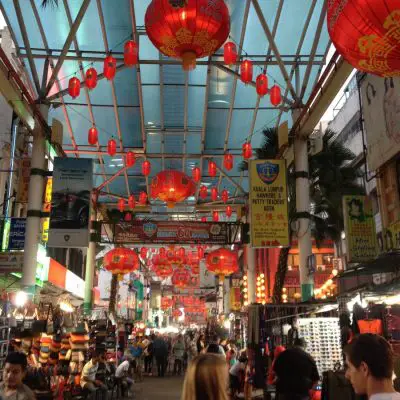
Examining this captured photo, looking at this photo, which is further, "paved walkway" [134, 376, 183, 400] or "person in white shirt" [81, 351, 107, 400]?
"paved walkway" [134, 376, 183, 400]

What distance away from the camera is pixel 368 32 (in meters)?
4.50

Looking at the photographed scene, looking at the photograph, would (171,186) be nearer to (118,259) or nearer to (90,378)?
(90,378)

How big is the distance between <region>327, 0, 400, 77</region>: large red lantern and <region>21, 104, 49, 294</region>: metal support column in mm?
10301

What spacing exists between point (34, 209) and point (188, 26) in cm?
807

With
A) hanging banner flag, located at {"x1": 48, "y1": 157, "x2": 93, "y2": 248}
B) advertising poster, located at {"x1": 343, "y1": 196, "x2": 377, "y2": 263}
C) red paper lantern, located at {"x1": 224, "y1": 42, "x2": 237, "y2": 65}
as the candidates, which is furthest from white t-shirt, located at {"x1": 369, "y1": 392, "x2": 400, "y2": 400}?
hanging banner flag, located at {"x1": 48, "y1": 157, "x2": 93, "y2": 248}

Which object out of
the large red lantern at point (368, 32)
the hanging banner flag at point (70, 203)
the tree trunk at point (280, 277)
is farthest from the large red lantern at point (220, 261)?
the large red lantern at point (368, 32)

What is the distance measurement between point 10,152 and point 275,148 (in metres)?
8.10

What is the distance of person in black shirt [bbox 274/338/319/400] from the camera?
349 cm

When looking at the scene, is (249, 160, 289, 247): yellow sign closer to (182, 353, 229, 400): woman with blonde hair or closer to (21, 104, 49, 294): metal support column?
(21, 104, 49, 294): metal support column

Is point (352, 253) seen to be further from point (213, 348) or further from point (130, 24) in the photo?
point (130, 24)

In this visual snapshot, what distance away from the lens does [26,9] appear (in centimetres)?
1324

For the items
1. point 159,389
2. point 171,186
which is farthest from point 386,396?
point 159,389

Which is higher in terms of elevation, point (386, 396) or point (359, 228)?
point (359, 228)

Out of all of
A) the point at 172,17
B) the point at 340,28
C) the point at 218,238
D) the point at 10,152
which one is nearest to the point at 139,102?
the point at 10,152
